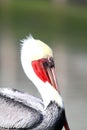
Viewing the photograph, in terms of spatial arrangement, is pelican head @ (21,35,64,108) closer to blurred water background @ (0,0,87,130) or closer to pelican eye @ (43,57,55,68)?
pelican eye @ (43,57,55,68)

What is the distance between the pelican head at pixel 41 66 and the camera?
12.6ft

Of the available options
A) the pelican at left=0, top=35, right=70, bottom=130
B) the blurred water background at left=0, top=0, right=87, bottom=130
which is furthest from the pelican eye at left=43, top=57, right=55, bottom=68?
the blurred water background at left=0, top=0, right=87, bottom=130

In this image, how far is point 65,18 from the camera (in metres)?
22.2

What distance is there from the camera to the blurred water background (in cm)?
738

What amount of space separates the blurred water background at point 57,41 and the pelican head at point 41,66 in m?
1.91

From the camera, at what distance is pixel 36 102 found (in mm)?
3939

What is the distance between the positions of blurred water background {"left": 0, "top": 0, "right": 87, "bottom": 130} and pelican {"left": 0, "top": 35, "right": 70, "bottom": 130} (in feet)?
Result: 6.27

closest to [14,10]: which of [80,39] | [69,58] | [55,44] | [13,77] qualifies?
[80,39]

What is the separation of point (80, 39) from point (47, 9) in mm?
10703

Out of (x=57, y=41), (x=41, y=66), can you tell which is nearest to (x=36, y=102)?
(x=41, y=66)

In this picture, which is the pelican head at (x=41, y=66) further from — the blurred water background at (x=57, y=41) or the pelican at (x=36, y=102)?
the blurred water background at (x=57, y=41)

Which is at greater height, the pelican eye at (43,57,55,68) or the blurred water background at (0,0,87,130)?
the pelican eye at (43,57,55,68)

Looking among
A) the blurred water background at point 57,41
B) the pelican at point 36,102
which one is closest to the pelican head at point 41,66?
the pelican at point 36,102

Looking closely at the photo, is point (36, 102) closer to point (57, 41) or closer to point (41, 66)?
point (41, 66)
